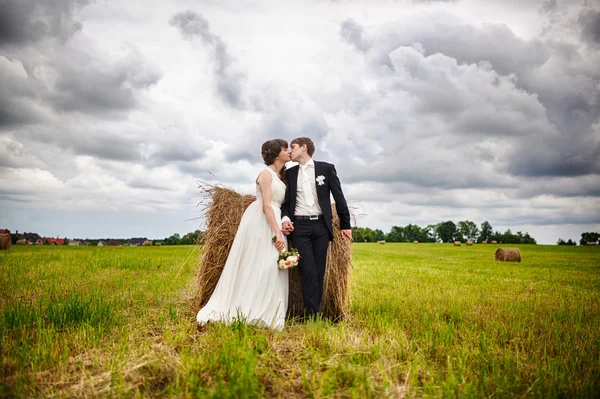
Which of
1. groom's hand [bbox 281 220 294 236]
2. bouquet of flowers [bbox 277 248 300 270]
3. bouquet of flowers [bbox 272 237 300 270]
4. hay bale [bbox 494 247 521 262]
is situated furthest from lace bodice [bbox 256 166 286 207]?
hay bale [bbox 494 247 521 262]

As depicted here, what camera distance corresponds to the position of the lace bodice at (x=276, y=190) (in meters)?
5.75

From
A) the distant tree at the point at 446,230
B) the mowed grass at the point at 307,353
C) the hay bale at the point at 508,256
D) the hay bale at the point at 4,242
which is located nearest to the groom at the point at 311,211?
the mowed grass at the point at 307,353

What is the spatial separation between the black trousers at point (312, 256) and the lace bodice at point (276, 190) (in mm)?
446

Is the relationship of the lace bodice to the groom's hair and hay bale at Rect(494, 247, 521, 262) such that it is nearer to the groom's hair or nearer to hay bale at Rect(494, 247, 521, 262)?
the groom's hair

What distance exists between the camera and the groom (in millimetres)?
5805

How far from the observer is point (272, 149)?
591 cm

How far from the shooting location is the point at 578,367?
4227mm

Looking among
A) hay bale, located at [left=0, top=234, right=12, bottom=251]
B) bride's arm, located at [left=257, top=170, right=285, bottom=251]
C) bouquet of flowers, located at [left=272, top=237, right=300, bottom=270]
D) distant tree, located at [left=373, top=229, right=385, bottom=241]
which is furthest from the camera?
distant tree, located at [left=373, top=229, right=385, bottom=241]

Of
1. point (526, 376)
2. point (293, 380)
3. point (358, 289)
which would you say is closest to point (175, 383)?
point (293, 380)

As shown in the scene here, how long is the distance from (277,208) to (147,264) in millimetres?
9748

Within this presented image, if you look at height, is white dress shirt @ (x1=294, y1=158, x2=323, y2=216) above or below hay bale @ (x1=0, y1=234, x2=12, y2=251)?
above

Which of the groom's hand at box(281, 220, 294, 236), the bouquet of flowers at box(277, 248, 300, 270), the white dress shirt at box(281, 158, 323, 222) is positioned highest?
the white dress shirt at box(281, 158, 323, 222)

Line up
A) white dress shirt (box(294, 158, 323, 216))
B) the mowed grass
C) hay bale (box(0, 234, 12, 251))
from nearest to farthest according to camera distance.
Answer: the mowed grass → white dress shirt (box(294, 158, 323, 216)) → hay bale (box(0, 234, 12, 251))

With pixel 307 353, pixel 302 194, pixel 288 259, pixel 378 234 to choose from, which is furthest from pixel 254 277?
pixel 378 234
